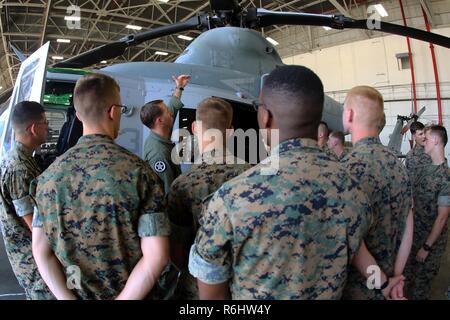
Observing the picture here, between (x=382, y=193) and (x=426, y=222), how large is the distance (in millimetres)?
2049

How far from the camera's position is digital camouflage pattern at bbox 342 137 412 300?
1747 millimetres

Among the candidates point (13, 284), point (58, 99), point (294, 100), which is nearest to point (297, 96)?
point (294, 100)

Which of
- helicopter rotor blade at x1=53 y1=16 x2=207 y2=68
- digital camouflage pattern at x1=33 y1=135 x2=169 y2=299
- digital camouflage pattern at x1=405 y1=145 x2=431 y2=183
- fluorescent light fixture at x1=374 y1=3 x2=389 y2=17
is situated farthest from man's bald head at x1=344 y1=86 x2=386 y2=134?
fluorescent light fixture at x1=374 y1=3 x2=389 y2=17

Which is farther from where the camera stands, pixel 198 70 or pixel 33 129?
pixel 198 70

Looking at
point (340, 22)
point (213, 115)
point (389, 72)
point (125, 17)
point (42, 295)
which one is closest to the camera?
point (42, 295)

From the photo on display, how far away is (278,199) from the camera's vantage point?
3.95 feet

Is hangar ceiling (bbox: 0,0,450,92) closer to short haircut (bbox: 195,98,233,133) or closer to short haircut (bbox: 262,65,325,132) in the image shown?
short haircut (bbox: 195,98,233,133)

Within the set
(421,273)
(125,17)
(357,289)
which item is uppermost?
(125,17)

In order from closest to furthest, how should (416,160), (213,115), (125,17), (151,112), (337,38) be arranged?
(213,115), (151,112), (416,160), (125,17), (337,38)

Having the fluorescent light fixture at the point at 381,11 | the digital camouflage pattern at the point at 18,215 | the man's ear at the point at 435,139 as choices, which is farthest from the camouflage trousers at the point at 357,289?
the fluorescent light fixture at the point at 381,11

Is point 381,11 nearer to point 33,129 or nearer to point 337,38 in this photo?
point 337,38

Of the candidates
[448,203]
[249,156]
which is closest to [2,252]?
[249,156]

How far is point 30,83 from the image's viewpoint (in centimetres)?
298
